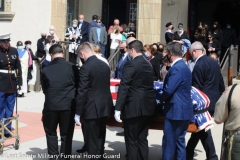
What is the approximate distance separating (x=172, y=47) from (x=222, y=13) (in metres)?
15.8

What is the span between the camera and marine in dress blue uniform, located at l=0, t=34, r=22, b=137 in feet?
31.0

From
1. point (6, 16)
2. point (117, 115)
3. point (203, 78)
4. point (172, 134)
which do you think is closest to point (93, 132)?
point (117, 115)

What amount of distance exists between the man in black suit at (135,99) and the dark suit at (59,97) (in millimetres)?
821

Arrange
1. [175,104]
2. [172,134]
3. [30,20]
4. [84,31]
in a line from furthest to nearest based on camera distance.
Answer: [30,20]
[84,31]
[172,134]
[175,104]

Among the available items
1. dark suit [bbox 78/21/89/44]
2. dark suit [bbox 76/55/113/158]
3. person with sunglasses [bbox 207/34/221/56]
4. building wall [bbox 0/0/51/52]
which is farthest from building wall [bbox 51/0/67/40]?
dark suit [bbox 76/55/113/158]

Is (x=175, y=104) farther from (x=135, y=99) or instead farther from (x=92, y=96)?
(x=92, y=96)

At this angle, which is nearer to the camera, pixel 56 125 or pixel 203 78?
pixel 56 125

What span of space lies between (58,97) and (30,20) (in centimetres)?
1044

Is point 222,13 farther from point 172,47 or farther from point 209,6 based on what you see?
point 172,47

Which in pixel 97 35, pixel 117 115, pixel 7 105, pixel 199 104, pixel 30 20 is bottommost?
pixel 7 105

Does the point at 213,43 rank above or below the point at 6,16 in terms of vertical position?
below

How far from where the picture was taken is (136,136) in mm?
7484

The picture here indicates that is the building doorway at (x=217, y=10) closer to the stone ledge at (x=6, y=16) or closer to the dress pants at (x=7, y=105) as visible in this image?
the stone ledge at (x=6, y=16)

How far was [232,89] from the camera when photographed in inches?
221
